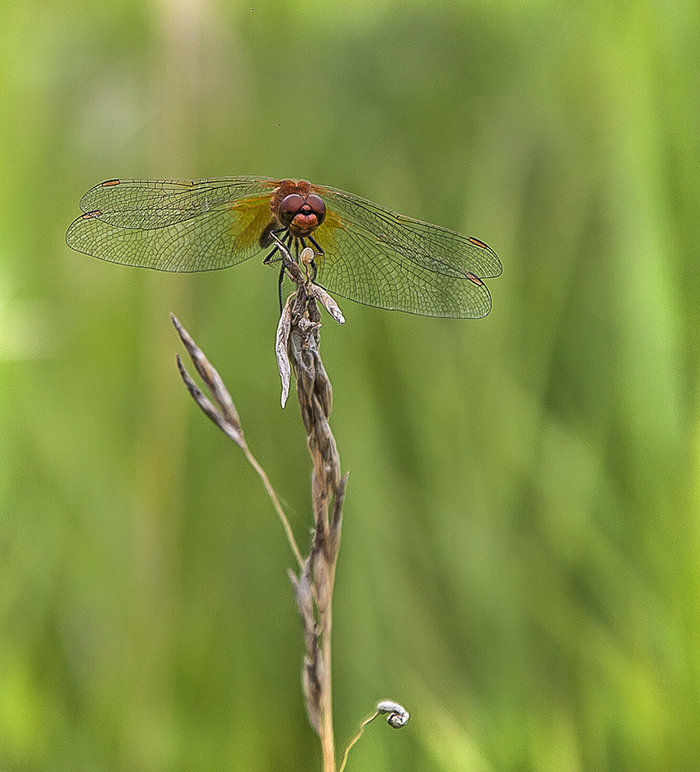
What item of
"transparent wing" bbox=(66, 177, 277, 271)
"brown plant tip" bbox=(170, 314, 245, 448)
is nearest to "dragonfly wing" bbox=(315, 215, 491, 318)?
"transparent wing" bbox=(66, 177, 277, 271)

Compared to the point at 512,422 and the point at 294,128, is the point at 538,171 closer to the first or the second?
the point at 294,128

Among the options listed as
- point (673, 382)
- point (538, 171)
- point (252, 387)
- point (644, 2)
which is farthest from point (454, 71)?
point (673, 382)

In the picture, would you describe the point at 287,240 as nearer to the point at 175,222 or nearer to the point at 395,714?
the point at 175,222

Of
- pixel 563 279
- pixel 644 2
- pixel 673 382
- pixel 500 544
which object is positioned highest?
pixel 644 2

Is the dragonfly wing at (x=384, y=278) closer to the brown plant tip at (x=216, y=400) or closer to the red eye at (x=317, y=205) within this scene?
the red eye at (x=317, y=205)

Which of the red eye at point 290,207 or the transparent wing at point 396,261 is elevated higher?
the red eye at point 290,207

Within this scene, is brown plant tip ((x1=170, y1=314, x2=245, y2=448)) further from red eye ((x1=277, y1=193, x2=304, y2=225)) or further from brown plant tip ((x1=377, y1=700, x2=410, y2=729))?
red eye ((x1=277, y1=193, x2=304, y2=225))

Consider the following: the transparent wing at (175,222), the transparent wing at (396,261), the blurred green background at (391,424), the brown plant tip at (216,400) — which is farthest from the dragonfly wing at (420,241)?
the brown plant tip at (216,400)
